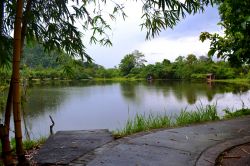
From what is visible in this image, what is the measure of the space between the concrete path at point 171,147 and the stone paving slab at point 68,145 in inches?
3.4

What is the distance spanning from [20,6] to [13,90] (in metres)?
0.64

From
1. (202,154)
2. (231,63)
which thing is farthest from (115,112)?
(202,154)

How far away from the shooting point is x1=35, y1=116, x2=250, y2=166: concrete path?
10.1 ft

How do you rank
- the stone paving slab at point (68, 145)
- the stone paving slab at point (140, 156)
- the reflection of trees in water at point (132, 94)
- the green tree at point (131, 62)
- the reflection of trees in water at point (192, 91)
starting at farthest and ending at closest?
1. the green tree at point (131, 62)
2. the reflection of trees in water at point (192, 91)
3. the reflection of trees in water at point (132, 94)
4. the stone paving slab at point (68, 145)
5. the stone paving slab at point (140, 156)

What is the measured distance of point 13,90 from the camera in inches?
106

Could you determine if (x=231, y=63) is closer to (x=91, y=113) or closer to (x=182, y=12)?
(x=182, y=12)

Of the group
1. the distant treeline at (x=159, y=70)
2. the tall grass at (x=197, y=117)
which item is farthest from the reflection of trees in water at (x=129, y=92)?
the tall grass at (x=197, y=117)

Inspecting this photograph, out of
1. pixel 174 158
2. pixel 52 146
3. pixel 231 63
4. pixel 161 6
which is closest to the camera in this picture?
pixel 161 6

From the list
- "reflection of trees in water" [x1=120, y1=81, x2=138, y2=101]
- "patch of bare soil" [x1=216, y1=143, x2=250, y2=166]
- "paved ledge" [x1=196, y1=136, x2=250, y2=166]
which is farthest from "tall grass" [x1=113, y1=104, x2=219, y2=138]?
"reflection of trees in water" [x1=120, y1=81, x2=138, y2=101]

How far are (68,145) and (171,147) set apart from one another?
3.48 ft

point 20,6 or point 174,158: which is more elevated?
point 20,6

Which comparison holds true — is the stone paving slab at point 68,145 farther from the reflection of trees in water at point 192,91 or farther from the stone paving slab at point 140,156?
the reflection of trees in water at point 192,91

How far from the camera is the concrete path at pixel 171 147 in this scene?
10.1ft

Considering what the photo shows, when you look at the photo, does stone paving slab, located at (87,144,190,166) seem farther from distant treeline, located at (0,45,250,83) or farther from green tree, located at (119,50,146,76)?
green tree, located at (119,50,146,76)
